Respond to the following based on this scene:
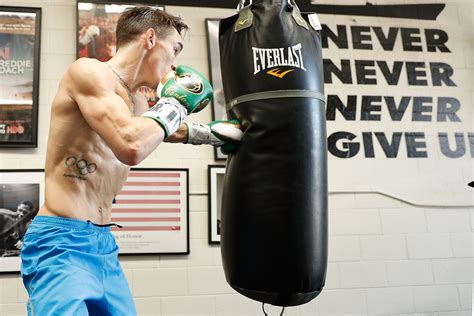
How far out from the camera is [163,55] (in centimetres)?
168

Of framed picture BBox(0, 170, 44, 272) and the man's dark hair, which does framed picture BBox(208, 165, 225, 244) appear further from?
the man's dark hair

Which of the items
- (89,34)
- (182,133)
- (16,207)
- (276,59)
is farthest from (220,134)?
(89,34)

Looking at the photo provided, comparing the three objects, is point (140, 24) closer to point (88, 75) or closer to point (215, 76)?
point (88, 75)

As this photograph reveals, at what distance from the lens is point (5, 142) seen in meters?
2.67

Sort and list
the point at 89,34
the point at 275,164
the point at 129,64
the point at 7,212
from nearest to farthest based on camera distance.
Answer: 1. the point at 275,164
2. the point at 129,64
3. the point at 7,212
4. the point at 89,34

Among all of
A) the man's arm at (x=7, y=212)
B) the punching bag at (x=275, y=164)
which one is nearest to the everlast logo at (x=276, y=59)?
the punching bag at (x=275, y=164)

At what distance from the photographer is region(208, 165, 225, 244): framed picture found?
9.12ft

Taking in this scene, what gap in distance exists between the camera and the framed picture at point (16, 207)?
2559 millimetres

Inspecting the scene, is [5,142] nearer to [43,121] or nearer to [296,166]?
[43,121]

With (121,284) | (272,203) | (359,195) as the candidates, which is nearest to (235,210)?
(272,203)

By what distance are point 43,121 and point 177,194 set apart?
3.23 feet

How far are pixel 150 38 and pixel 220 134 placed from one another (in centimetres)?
52

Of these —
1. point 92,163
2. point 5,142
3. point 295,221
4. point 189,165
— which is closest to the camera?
point 295,221

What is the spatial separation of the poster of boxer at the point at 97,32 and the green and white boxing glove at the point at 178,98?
146 cm
